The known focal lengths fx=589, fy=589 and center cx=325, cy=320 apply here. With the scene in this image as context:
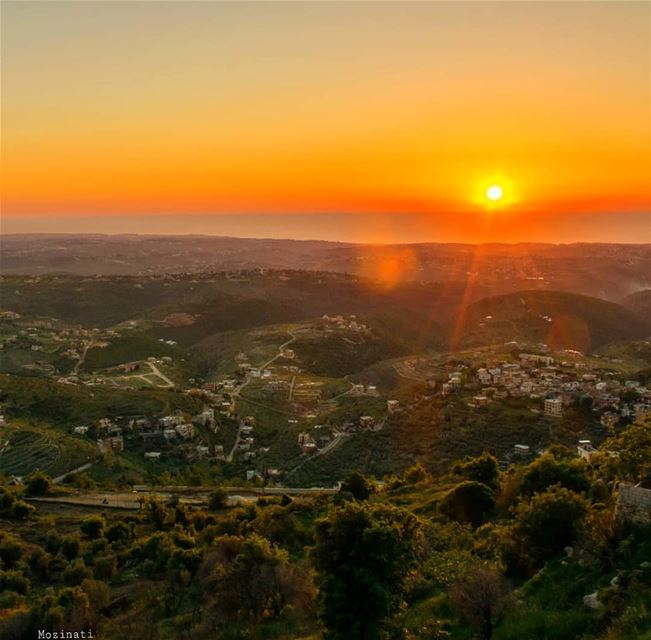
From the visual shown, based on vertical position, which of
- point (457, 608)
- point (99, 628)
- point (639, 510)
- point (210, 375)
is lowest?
point (210, 375)

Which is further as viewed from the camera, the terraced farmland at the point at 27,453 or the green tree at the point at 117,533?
the terraced farmland at the point at 27,453

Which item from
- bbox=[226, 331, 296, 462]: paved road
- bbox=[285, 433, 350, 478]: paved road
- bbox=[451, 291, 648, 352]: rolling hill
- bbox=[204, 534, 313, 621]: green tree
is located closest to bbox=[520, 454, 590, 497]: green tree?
bbox=[204, 534, 313, 621]: green tree

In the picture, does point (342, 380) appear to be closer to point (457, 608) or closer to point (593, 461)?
point (593, 461)

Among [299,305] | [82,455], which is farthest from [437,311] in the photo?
[82,455]

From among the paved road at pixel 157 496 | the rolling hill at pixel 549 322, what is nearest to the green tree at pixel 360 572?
the paved road at pixel 157 496

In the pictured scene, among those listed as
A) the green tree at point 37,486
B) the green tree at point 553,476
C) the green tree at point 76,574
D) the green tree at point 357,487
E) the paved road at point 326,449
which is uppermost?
the green tree at point 553,476

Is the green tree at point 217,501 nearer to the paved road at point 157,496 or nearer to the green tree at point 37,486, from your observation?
the paved road at point 157,496
